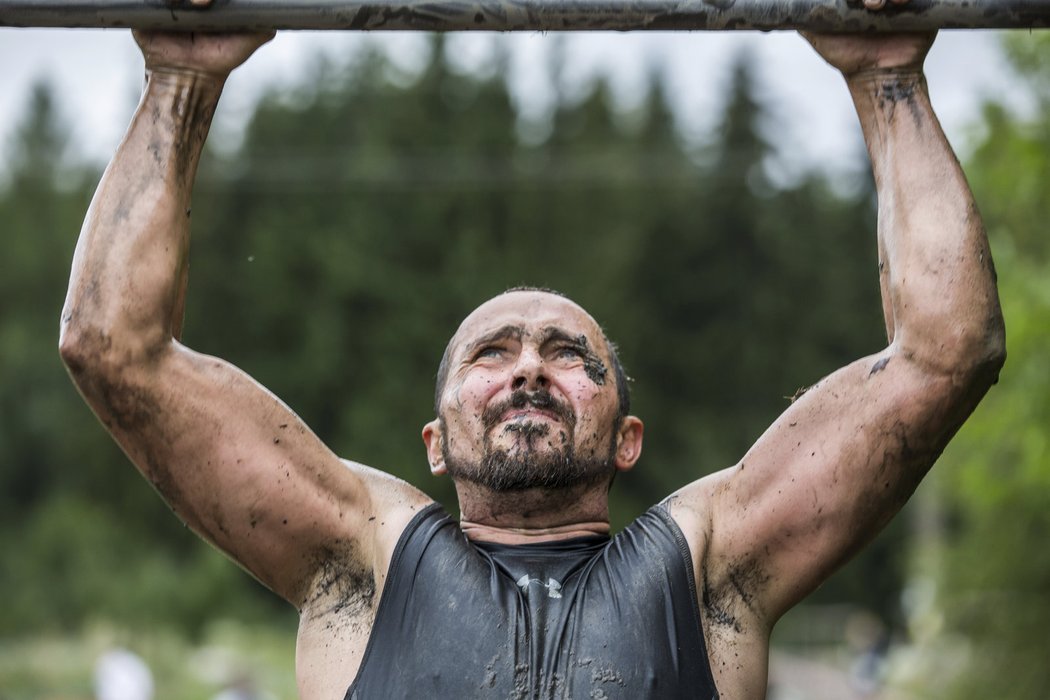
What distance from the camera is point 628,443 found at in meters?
3.82

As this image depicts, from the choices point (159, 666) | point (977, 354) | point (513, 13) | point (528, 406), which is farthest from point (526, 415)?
point (159, 666)

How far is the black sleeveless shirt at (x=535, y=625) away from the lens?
10.3 ft

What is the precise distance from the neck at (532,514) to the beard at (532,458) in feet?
0.10

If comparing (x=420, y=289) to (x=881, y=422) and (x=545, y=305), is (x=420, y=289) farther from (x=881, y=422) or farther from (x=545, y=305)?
(x=881, y=422)

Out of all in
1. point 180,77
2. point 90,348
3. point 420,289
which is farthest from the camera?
point 420,289

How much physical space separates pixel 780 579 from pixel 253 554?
1.18 meters

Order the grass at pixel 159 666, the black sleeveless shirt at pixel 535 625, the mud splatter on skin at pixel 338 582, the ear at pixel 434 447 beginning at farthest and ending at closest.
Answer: the grass at pixel 159 666, the ear at pixel 434 447, the mud splatter on skin at pixel 338 582, the black sleeveless shirt at pixel 535 625

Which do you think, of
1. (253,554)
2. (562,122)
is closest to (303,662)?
(253,554)

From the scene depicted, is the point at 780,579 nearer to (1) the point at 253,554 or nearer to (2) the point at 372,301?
(1) the point at 253,554

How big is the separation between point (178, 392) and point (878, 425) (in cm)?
153

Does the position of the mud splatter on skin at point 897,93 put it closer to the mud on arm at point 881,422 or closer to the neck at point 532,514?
the mud on arm at point 881,422

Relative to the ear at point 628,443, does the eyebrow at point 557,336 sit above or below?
above

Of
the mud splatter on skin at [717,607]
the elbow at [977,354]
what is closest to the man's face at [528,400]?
the mud splatter on skin at [717,607]

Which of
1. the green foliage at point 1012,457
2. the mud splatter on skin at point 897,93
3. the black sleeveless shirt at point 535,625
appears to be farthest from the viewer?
the green foliage at point 1012,457
